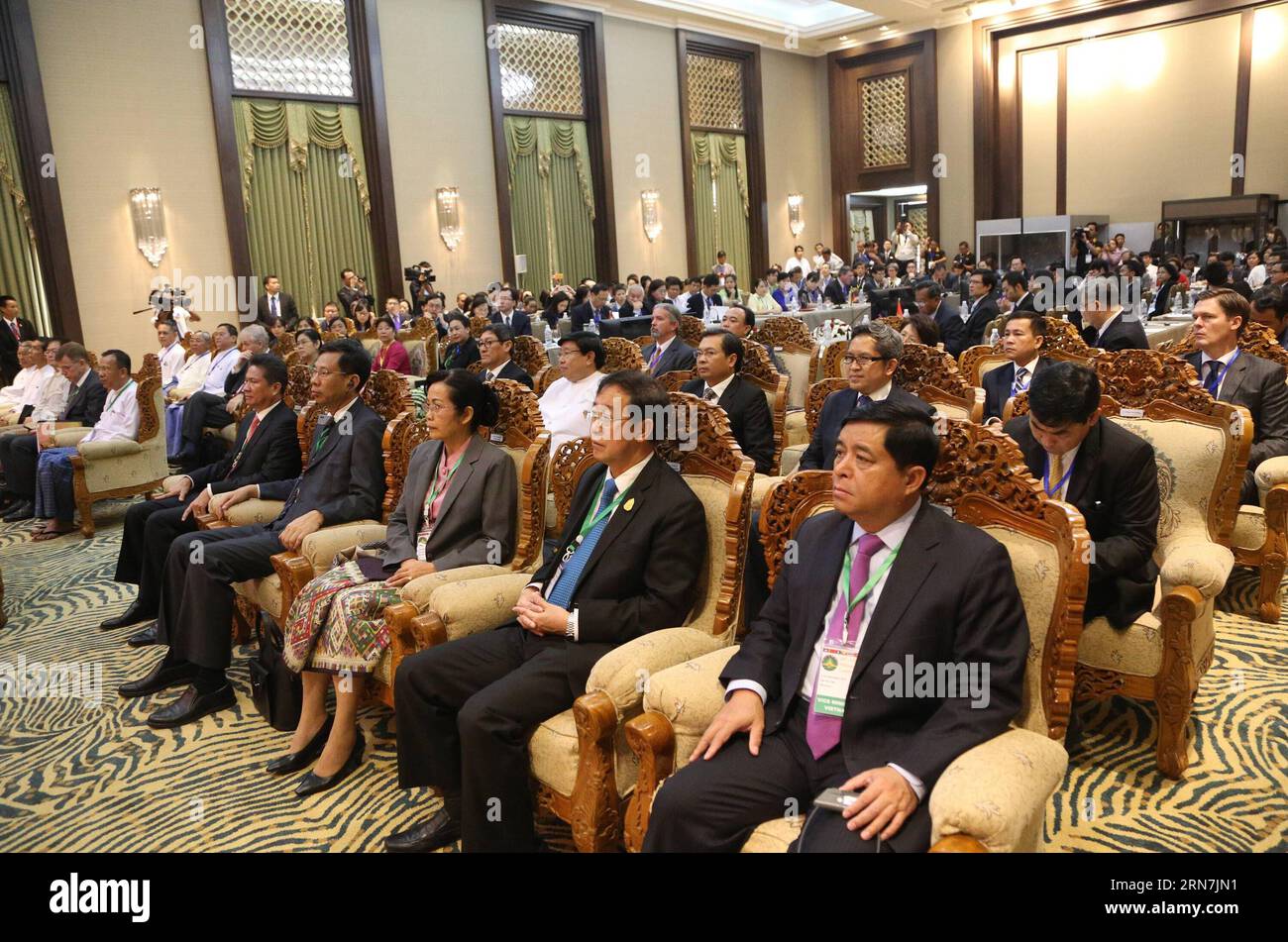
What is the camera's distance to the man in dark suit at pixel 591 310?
941 cm

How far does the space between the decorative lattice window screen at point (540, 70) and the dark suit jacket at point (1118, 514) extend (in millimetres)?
11303

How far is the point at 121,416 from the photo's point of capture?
5793 millimetres

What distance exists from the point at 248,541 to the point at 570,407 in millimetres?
1714

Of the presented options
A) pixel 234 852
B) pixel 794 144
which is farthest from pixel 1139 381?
pixel 794 144

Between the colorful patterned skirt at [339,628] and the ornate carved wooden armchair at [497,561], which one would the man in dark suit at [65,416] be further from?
the colorful patterned skirt at [339,628]

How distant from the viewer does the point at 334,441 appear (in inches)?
138

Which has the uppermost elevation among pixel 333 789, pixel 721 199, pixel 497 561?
pixel 721 199

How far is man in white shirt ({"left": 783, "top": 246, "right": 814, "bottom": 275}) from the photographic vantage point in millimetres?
15039

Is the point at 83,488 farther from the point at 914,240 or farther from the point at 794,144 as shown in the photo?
the point at 794,144

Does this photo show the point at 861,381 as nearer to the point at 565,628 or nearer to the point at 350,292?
the point at 565,628

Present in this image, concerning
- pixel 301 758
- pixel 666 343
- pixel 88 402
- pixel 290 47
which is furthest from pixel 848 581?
pixel 290 47

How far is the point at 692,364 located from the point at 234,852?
3.73 meters

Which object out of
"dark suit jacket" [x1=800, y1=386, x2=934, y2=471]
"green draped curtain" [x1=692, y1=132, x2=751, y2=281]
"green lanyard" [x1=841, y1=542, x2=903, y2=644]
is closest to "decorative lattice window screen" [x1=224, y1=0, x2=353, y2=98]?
"green draped curtain" [x1=692, y1=132, x2=751, y2=281]

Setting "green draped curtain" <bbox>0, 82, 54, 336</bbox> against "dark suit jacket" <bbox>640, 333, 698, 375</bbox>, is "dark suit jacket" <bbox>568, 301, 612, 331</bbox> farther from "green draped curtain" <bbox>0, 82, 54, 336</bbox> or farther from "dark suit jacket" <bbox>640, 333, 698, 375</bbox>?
"green draped curtain" <bbox>0, 82, 54, 336</bbox>
